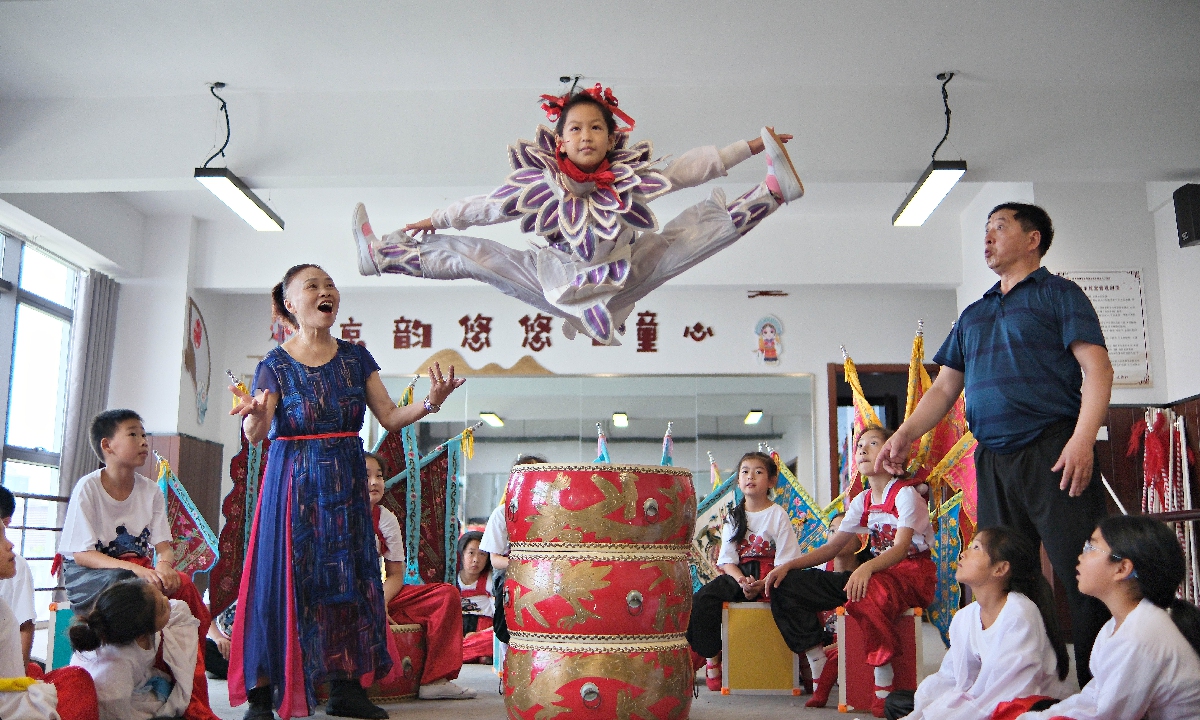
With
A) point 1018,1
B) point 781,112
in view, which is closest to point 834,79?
point 781,112

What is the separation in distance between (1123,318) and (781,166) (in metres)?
4.84

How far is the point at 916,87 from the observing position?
18.2 ft

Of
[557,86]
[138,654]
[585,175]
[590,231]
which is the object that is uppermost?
[557,86]

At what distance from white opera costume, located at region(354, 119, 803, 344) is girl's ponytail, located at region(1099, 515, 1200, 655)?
1057 millimetres

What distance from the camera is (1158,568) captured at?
6.84 ft

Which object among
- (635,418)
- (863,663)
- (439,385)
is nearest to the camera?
(439,385)

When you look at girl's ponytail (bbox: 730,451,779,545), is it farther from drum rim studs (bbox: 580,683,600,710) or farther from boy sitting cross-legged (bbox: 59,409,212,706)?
boy sitting cross-legged (bbox: 59,409,212,706)

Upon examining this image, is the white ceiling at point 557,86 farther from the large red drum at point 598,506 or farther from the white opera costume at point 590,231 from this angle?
the large red drum at point 598,506

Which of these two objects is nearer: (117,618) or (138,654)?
(117,618)

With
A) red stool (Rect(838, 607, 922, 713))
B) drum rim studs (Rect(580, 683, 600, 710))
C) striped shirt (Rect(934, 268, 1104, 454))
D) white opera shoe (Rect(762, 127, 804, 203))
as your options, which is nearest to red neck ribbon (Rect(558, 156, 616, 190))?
white opera shoe (Rect(762, 127, 804, 203))

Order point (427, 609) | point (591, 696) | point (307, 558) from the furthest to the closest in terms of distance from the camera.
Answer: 1. point (427, 609)
2. point (307, 558)
3. point (591, 696)

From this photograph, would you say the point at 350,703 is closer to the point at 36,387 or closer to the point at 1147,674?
the point at 1147,674

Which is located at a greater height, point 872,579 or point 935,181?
point 935,181

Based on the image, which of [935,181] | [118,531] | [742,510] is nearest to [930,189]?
[935,181]
